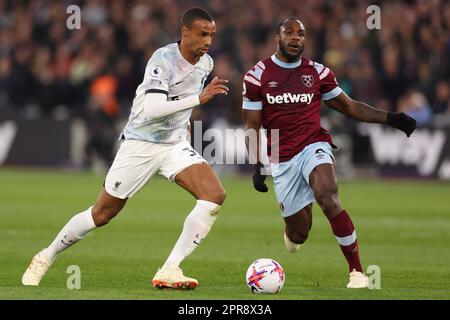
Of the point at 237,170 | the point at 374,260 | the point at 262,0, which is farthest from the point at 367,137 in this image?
the point at 374,260

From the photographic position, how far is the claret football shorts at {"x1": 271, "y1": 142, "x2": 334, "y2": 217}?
10.1m

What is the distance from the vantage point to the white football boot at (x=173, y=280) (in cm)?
899

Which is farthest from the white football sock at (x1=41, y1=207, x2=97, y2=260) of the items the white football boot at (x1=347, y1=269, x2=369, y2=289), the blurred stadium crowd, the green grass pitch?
the blurred stadium crowd

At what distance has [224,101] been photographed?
82.7 ft

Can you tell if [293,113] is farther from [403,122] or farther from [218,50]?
[218,50]

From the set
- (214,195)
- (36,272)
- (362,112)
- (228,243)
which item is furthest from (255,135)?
(228,243)

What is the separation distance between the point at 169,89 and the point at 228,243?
14.3 feet

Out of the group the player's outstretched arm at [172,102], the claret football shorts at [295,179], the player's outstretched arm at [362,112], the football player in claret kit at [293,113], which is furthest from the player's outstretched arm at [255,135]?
the player's outstretched arm at [172,102]

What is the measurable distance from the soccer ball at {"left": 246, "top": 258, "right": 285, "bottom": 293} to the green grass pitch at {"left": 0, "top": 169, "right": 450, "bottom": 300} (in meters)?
0.11

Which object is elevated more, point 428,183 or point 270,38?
point 270,38

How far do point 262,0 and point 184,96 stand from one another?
56.1 feet

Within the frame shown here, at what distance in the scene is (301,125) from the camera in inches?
403

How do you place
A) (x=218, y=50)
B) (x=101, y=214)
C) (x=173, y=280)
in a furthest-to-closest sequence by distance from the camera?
(x=218, y=50) → (x=101, y=214) → (x=173, y=280)

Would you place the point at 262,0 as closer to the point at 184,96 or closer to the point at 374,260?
the point at 374,260
